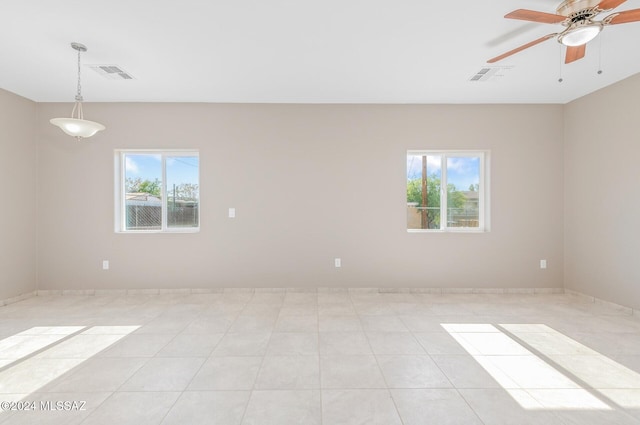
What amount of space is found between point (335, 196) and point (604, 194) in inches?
132

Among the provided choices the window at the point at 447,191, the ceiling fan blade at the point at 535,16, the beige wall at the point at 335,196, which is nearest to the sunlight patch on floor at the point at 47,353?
the beige wall at the point at 335,196

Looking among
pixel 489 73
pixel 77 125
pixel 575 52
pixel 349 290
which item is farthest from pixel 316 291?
pixel 575 52

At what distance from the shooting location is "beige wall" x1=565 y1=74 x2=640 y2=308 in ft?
10.9

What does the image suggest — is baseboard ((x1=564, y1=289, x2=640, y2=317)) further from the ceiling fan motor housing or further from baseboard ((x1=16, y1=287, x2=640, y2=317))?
the ceiling fan motor housing

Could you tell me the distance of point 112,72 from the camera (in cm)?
320

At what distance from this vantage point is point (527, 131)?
163 inches

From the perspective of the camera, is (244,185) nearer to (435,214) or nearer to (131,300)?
(131,300)

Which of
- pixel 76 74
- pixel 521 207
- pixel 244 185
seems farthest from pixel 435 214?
pixel 76 74

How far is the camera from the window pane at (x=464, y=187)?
430 cm

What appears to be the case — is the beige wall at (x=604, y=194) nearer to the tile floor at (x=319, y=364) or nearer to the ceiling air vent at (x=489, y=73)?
the tile floor at (x=319, y=364)

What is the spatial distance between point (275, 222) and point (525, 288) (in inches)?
144

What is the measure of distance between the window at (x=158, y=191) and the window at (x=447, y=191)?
3.17 metres

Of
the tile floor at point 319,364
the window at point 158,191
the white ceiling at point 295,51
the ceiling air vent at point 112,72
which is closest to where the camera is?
the tile floor at point 319,364

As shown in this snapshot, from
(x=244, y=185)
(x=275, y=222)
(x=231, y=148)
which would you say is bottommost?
(x=275, y=222)
